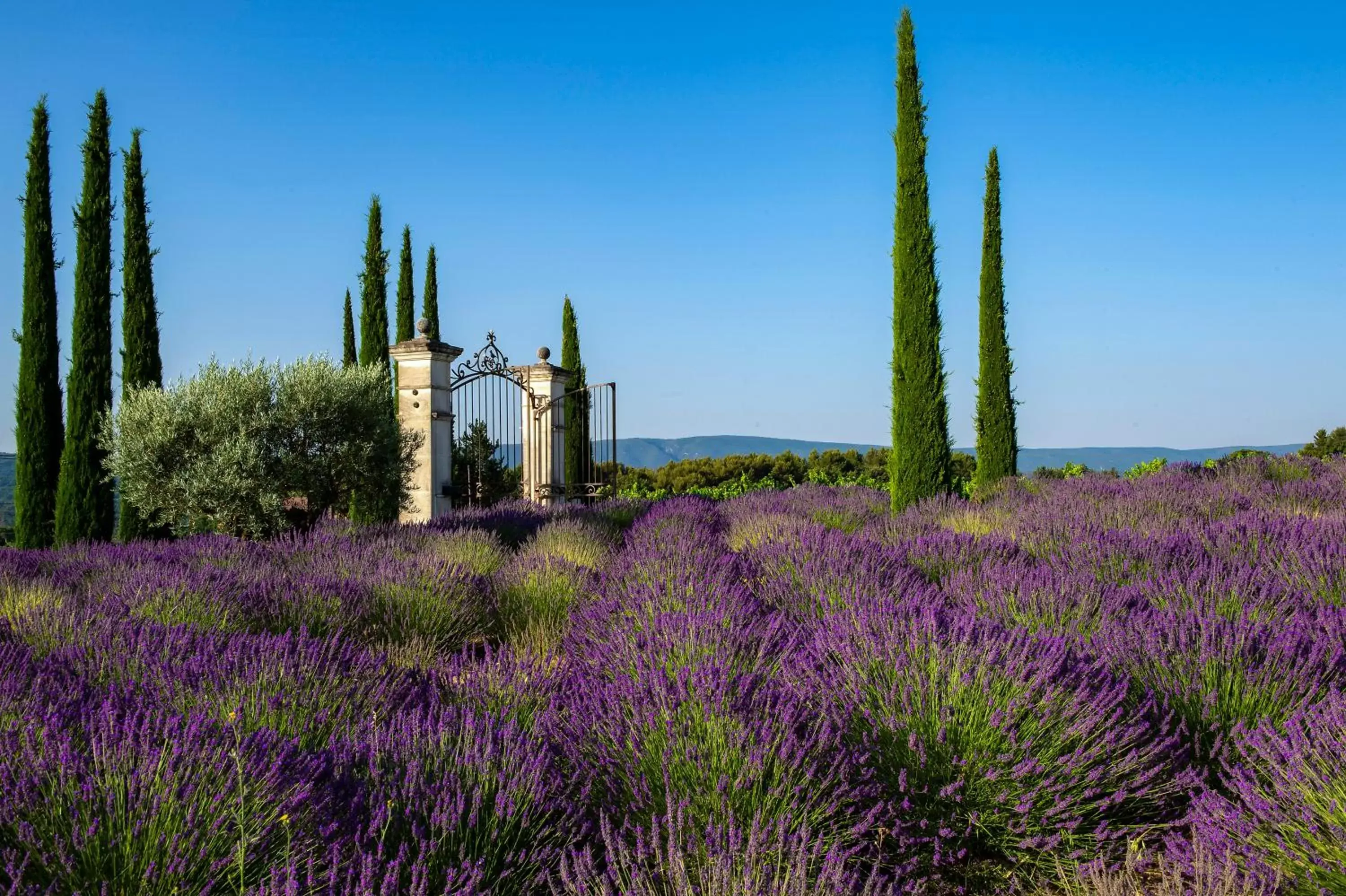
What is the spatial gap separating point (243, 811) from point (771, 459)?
24990 millimetres

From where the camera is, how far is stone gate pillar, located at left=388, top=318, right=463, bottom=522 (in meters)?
12.1

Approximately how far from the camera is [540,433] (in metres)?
14.9

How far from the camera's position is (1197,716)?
3109mm

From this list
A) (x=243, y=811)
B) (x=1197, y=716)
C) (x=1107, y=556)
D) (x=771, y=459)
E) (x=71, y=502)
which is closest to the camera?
(x=243, y=811)

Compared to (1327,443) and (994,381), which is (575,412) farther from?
(1327,443)

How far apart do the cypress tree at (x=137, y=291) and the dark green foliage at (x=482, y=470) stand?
4.36 m

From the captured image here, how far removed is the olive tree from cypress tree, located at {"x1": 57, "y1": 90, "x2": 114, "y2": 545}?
7.89ft

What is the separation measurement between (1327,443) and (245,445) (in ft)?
69.9

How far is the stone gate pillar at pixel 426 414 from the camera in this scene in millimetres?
12125

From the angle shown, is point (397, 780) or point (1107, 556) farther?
point (1107, 556)

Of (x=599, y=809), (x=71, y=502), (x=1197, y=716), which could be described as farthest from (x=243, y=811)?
(x=71, y=502)

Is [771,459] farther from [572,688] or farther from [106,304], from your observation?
[572,688]

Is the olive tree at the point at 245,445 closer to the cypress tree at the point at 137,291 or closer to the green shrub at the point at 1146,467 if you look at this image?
the cypress tree at the point at 137,291

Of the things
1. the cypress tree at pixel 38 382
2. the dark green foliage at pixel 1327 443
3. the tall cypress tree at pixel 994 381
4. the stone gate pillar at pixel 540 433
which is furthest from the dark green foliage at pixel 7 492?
the dark green foliage at pixel 1327 443
